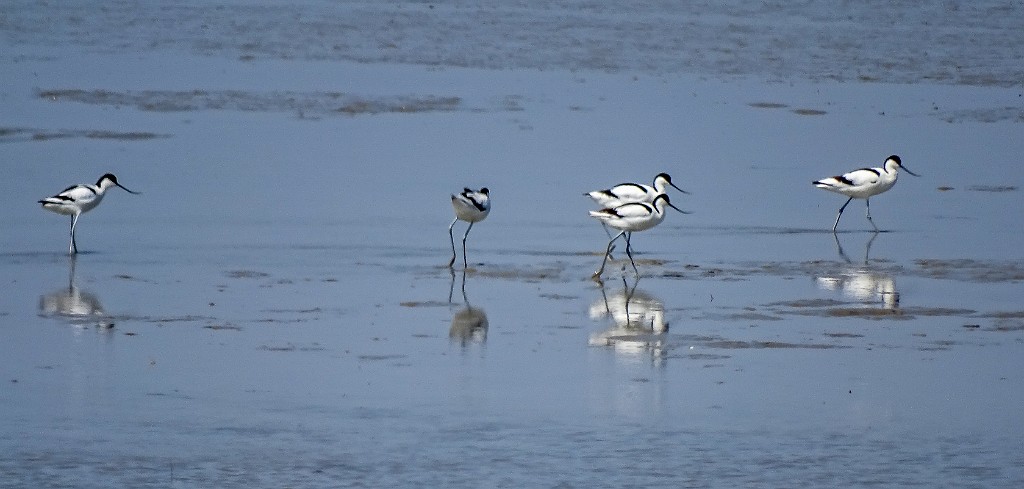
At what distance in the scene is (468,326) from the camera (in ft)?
43.8

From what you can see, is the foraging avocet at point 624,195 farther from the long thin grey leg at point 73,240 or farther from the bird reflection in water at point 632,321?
the long thin grey leg at point 73,240

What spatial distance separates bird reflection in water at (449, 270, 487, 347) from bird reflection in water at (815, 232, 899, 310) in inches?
131

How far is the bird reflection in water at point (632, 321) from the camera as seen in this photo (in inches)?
507

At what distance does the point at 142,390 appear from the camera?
11.0 m

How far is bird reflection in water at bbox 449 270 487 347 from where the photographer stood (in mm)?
12875

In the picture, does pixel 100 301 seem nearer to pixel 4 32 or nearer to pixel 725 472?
pixel 725 472

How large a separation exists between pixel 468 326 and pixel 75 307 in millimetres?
3105

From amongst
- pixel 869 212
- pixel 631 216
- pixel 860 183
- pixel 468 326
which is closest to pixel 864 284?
pixel 631 216

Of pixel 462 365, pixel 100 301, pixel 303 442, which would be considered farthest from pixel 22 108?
pixel 303 442

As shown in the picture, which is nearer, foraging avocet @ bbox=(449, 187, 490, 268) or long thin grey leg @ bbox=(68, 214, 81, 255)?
long thin grey leg @ bbox=(68, 214, 81, 255)

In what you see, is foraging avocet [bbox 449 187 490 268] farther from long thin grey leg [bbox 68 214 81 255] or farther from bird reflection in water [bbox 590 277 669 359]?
long thin grey leg [bbox 68 214 81 255]

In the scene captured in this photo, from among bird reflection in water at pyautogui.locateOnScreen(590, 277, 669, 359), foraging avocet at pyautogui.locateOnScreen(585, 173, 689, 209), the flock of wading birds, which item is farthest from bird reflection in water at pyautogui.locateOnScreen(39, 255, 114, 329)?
foraging avocet at pyautogui.locateOnScreen(585, 173, 689, 209)

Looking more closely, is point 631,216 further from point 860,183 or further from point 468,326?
point 860,183

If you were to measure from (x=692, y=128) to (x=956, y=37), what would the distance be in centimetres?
1499
